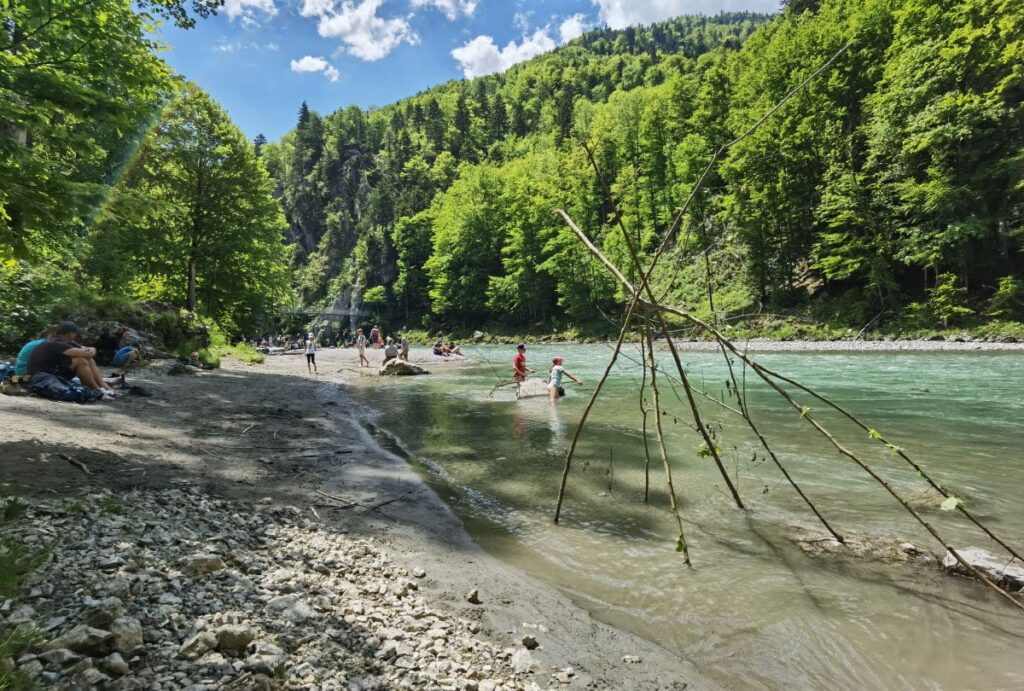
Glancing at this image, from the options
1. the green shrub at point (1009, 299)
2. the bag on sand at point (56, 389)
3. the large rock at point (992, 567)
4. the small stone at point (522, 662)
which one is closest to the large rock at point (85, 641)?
the small stone at point (522, 662)

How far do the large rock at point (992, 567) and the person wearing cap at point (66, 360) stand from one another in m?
14.3

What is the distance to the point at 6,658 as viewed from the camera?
91.3 inches

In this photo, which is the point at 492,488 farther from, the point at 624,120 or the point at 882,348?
the point at 624,120

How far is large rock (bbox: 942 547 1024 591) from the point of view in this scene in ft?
15.2

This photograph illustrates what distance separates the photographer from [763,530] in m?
6.23

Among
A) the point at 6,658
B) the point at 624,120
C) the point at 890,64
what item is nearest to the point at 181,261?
the point at 6,658

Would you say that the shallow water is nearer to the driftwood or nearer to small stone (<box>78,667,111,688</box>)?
the driftwood

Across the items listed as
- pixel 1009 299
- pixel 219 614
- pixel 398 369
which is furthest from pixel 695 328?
pixel 1009 299

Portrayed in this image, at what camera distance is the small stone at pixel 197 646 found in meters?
2.74

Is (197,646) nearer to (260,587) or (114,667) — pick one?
(114,667)

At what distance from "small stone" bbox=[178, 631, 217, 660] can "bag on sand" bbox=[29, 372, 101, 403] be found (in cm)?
988

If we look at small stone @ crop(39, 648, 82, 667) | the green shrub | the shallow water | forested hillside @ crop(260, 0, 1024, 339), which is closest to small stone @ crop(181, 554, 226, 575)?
small stone @ crop(39, 648, 82, 667)

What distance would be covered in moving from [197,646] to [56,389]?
10.1 metres

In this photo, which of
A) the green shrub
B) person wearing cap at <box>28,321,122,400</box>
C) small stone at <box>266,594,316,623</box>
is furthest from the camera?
the green shrub
